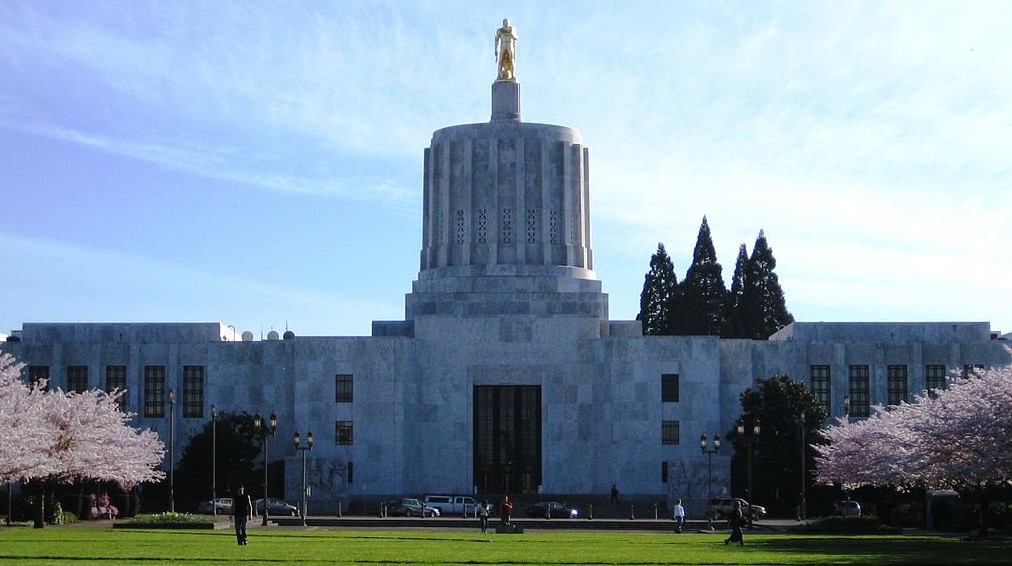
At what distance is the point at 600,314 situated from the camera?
83562mm

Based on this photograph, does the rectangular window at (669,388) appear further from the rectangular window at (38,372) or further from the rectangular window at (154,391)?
the rectangular window at (38,372)

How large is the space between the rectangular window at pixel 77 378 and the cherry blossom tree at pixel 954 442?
121 feet

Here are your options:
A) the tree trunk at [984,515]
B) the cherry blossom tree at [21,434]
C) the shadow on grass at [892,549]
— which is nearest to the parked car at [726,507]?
the tree trunk at [984,515]

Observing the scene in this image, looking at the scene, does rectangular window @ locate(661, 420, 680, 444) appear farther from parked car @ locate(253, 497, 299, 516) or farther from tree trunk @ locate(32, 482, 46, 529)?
tree trunk @ locate(32, 482, 46, 529)

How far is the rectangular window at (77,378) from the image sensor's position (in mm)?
80500

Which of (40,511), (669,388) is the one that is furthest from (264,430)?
(40,511)

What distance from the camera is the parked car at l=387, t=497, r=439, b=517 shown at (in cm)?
7219

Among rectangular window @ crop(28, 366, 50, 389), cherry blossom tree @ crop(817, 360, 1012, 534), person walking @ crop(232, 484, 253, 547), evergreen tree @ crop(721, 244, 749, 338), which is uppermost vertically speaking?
evergreen tree @ crop(721, 244, 749, 338)

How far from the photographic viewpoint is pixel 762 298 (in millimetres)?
104812

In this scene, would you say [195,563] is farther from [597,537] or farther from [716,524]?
[716,524]

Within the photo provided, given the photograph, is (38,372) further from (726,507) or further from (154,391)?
(726,507)

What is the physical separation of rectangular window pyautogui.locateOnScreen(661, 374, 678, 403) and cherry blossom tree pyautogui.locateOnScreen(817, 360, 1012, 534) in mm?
16957

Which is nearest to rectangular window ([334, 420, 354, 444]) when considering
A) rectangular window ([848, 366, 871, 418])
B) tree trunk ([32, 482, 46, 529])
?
rectangular window ([848, 366, 871, 418])

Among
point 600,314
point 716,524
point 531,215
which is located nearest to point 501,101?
point 531,215
